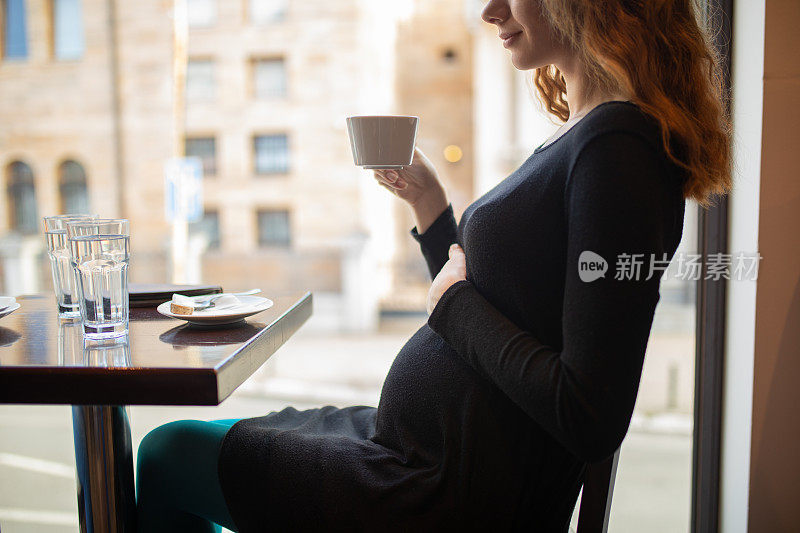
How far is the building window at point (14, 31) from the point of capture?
11.2 metres

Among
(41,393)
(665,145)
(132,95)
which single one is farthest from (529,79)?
(132,95)

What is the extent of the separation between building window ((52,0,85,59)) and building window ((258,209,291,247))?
4.35 m

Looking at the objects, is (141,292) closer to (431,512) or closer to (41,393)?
(41,393)

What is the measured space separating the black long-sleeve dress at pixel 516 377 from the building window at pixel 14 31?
43.0 ft

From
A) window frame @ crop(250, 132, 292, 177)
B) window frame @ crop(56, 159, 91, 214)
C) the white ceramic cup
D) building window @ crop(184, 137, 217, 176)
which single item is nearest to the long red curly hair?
the white ceramic cup

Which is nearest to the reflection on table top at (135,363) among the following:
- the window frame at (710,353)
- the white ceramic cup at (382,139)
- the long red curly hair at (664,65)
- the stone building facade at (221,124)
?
the white ceramic cup at (382,139)

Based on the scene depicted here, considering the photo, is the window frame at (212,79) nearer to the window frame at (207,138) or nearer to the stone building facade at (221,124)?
the stone building facade at (221,124)

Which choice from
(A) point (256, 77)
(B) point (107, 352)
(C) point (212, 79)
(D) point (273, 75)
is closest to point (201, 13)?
(C) point (212, 79)

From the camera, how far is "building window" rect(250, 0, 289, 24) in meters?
11.0

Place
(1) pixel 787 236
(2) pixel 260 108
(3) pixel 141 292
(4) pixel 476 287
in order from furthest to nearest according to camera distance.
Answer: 1. (2) pixel 260 108
2. (1) pixel 787 236
3. (3) pixel 141 292
4. (4) pixel 476 287

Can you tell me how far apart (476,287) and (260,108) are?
36.3 ft

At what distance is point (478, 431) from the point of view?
66cm

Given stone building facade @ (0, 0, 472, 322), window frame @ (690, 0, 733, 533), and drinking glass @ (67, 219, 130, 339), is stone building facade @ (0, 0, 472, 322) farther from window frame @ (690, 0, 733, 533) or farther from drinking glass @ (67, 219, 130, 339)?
drinking glass @ (67, 219, 130, 339)

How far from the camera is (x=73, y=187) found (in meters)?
11.5
